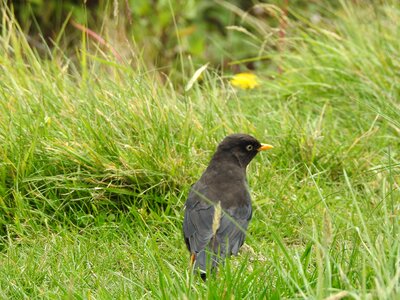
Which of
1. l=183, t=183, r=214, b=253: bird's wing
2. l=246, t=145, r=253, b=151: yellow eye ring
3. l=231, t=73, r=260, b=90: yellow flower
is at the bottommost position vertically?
l=231, t=73, r=260, b=90: yellow flower

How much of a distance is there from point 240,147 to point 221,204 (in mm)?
537

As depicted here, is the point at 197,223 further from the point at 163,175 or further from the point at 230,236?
the point at 163,175

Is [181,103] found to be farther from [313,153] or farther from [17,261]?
[17,261]

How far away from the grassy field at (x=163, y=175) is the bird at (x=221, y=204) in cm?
12

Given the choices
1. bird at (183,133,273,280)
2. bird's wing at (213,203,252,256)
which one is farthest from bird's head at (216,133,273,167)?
bird's wing at (213,203,252,256)

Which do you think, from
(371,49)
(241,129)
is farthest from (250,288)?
(371,49)

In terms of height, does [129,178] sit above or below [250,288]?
below

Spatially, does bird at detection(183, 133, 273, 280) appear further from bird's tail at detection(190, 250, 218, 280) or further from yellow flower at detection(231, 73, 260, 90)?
yellow flower at detection(231, 73, 260, 90)

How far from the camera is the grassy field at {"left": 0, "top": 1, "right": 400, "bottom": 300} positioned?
3.80 meters

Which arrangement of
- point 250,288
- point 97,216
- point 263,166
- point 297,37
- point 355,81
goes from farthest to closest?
1. point 297,37
2. point 355,81
3. point 263,166
4. point 97,216
5. point 250,288

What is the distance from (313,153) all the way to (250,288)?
76.6 inches

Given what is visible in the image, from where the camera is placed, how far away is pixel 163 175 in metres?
4.80

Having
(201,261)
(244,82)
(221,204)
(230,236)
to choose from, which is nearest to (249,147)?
(221,204)

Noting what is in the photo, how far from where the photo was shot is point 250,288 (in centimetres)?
340
